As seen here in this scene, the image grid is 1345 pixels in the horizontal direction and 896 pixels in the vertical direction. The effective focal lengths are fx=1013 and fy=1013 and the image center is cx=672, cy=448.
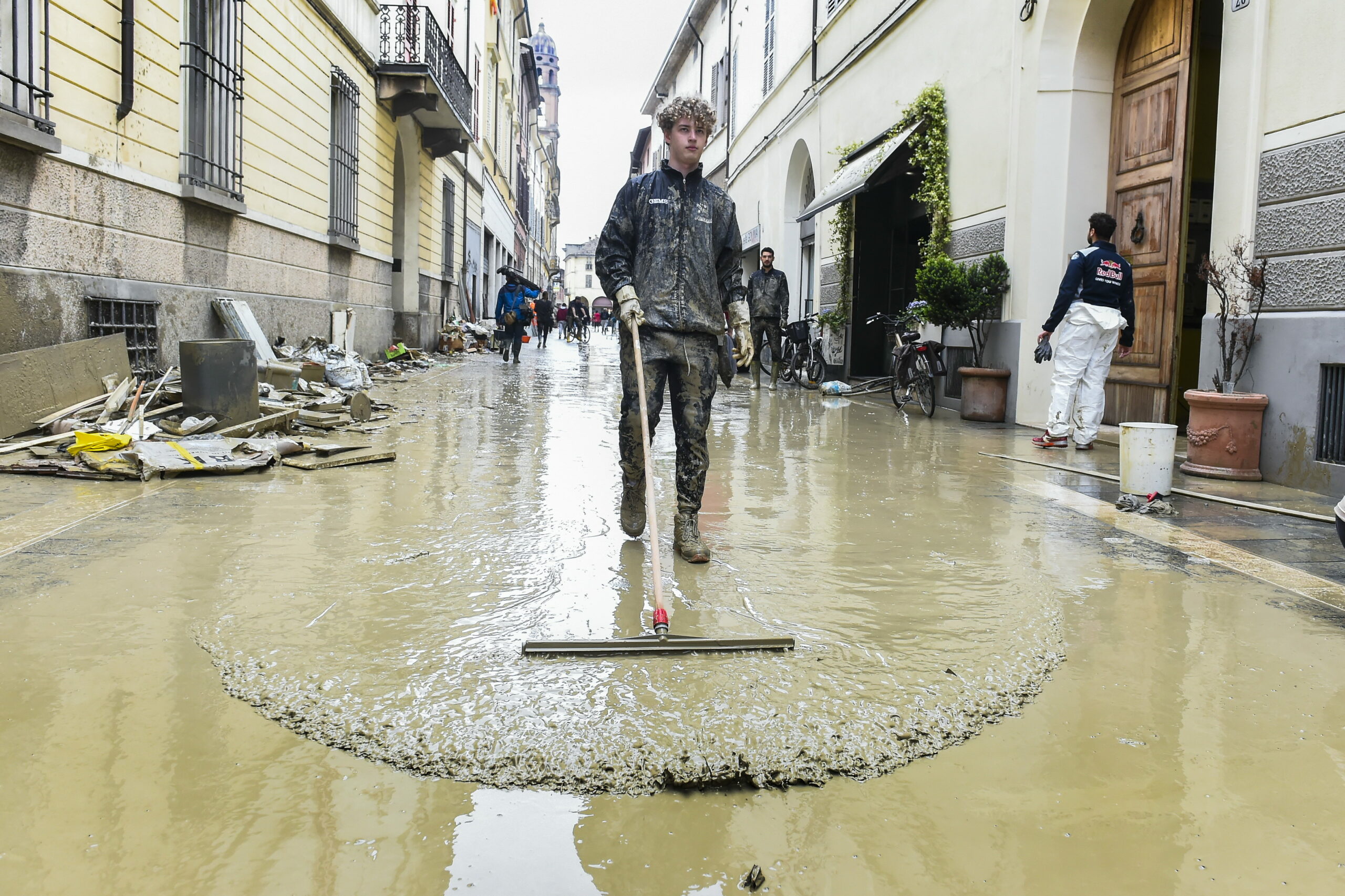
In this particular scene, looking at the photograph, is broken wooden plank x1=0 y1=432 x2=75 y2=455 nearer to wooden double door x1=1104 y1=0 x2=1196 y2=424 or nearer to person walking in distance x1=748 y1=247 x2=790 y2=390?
wooden double door x1=1104 y1=0 x2=1196 y2=424

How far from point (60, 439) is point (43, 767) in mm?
4693

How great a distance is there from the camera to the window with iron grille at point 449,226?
23.8 metres

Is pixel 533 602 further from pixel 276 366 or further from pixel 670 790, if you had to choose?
pixel 276 366

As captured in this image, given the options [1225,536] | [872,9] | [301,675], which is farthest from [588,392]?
[301,675]

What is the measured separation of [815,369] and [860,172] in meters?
3.26

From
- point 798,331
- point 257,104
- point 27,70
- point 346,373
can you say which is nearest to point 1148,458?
point 27,70

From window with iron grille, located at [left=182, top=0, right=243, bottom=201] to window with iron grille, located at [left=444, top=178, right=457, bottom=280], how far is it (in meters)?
13.1

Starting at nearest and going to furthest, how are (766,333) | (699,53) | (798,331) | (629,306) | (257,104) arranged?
(629,306), (257,104), (766,333), (798,331), (699,53)

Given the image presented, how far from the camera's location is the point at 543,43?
99.9 metres

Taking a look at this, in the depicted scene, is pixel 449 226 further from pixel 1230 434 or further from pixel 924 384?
pixel 1230 434

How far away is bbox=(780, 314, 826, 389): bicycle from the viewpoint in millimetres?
15672

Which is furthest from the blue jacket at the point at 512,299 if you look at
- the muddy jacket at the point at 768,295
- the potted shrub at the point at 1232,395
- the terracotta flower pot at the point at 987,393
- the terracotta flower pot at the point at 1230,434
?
the terracotta flower pot at the point at 1230,434

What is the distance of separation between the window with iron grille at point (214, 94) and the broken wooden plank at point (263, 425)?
3.06m

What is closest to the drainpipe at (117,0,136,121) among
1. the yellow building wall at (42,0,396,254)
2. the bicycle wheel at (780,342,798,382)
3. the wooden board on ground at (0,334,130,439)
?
the yellow building wall at (42,0,396,254)
